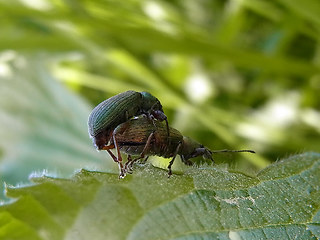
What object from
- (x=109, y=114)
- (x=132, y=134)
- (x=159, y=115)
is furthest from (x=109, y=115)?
(x=159, y=115)

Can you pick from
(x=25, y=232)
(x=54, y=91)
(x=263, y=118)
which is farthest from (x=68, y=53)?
(x=25, y=232)

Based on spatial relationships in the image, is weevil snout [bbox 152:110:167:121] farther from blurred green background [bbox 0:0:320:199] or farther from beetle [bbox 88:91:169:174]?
blurred green background [bbox 0:0:320:199]

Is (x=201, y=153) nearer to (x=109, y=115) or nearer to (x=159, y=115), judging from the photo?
(x=159, y=115)

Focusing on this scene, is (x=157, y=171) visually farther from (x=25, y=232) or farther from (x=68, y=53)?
(x=68, y=53)

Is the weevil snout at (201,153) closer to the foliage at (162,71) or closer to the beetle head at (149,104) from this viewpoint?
the beetle head at (149,104)

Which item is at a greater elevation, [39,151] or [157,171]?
[157,171]

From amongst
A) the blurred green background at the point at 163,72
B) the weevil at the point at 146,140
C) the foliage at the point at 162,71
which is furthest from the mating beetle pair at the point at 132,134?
the blurred green background at the point at 163,72

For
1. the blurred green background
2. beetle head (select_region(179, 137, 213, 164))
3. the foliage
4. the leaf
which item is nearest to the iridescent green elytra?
beetle head (select_region(179, 137, 213, 164))

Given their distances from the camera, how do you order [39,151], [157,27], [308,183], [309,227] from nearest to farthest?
1. [309,227]
2. [308,183]
3. [39,151]
4. [157,27]
